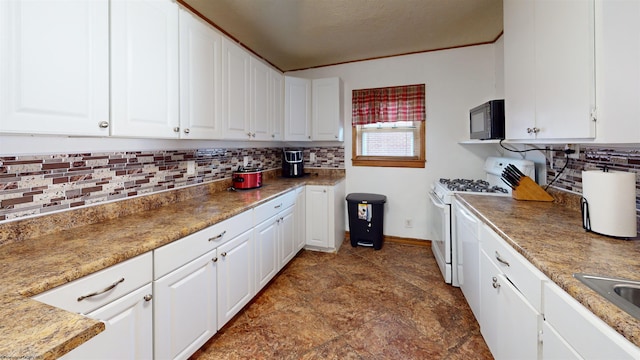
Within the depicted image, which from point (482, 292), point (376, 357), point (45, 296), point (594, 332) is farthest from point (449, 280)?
point (45, 296)

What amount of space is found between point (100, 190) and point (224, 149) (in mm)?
1216

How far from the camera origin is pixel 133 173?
5.82 ft

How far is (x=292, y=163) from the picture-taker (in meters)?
3.47

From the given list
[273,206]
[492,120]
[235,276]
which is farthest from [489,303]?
[273,206]

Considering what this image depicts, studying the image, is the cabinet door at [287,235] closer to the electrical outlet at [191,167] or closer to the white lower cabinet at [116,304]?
the electrical outlet at [191,167]

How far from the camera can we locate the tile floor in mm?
1671

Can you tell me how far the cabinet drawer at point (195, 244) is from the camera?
4.22ft

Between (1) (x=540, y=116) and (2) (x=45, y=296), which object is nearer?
(2) (x=45, y=296)

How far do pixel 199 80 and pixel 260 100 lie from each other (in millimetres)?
892

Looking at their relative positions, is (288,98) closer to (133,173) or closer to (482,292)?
(133,173)

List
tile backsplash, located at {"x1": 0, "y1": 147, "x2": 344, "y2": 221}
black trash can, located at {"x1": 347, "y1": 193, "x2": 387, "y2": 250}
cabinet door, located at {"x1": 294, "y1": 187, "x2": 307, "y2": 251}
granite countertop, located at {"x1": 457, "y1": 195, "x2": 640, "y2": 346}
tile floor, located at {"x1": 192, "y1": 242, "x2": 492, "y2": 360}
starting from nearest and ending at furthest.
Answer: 1. granite countertop, located at {"x1": 457, "y1": 195, "x2": 640, "y2": 346}
2. tile backsplash, located at {"x1": 0, "y1": 147, "x2": 344, "y2": 221}
3. tile floor, located at {"x1": 192, "y1": 242, "x2": 492, "y2": 360}
4. cabinet door, located at {"x1": 294, "y1": 187, "x2": 307, "y2": 251}
5. black trash can, located at {"x1": 347, "y1": 193, "x2": 387, "y2": 250}

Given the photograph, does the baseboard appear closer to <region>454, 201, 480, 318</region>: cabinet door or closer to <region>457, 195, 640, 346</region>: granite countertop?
<region>454, 201, 480, 318</region>: cabinet door

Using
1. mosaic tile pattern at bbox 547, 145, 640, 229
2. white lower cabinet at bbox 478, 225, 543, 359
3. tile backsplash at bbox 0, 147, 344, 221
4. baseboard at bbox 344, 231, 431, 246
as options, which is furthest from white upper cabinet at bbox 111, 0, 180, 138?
baseboard at bbox 344, 231, 431, 246

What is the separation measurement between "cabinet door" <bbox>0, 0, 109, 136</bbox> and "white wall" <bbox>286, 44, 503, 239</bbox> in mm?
2810
